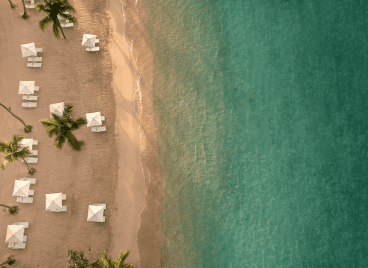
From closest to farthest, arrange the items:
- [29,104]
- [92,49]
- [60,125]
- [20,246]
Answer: [60,125]
[20,246]
[29,104]
[92,49]

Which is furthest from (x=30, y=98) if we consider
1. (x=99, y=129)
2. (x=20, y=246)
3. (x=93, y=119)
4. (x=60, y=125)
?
(x=20, y=246)

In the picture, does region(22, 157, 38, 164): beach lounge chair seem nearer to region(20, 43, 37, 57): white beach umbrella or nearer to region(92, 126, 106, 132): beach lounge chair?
region(92, 126, 106, 132): beach lounge chair

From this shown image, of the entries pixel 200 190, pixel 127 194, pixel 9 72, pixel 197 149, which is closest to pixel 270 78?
pixel 197 149

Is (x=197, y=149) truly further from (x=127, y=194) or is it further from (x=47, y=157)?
(x=47, y=157)

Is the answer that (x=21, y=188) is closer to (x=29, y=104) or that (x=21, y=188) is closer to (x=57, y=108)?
(x=57, y=108)

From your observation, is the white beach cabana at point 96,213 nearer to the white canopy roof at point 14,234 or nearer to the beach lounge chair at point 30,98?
the white canopy roof at point 14,234

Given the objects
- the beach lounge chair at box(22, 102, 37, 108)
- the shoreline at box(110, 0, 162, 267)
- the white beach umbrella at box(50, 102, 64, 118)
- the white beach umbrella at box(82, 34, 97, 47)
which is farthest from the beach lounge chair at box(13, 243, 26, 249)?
the white beach umbrella at box(82, 34, 97, 47)
